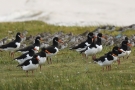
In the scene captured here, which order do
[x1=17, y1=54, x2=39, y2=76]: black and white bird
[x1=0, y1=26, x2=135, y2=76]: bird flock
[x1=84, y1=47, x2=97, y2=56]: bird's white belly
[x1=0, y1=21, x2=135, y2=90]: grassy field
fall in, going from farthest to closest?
[x1=84, y1=47, x2=97, y2=56]: bird's white belly < [x1=0, y1=26, x2=135, y2=76]: bird flock < [x1=17, y1=54, x2=39, y2=76]: black and white bird < [x1=0, y1=21, x2=135, y2=90]: grassy field

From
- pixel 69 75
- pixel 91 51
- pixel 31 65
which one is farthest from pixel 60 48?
pixel 69 75

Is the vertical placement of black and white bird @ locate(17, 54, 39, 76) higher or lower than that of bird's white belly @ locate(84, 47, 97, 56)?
higher

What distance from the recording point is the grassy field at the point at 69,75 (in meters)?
18.0

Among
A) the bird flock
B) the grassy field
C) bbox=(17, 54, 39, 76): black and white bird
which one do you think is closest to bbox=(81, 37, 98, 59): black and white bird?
the bird flock

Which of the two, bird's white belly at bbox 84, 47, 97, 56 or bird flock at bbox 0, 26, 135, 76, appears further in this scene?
bird's white belly at bbox 84, 47, 97, 56

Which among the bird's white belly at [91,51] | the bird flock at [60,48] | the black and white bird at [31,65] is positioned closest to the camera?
the black and white bird at [31,65]

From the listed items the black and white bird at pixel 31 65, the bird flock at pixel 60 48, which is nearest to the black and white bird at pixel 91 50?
the bird flock at pixel 60 48

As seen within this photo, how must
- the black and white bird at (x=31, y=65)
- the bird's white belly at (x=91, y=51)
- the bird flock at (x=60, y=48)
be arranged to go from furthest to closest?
the bird's white belly at (x=91, y=51), the bird flock at (x=60, y=48), the black and white bird at (x=31, y=65)

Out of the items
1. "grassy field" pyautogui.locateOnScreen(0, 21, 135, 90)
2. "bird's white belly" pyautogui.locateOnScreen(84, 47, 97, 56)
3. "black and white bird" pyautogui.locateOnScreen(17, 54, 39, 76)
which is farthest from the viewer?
"bird's white belly" pyautogui.locateOnScreen(84, 47, 97, 56)

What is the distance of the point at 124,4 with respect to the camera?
57844 millimetres

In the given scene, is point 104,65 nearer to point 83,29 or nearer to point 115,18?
point 83,29

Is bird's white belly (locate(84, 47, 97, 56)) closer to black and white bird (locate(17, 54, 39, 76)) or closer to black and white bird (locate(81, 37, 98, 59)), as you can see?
black and white bird (locate(81, 37, 98, 59))

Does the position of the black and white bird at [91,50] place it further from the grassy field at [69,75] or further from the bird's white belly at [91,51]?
the grassy field at [69,75]

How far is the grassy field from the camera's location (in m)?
18.0
